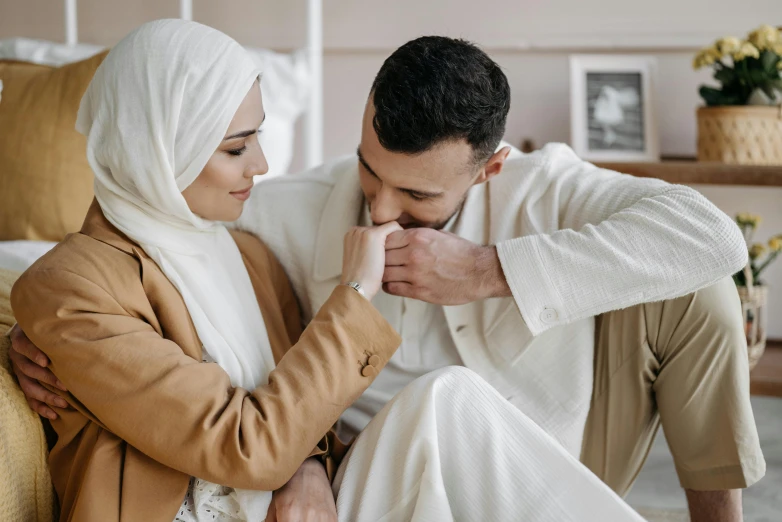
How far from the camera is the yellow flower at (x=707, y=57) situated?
2.28 metres

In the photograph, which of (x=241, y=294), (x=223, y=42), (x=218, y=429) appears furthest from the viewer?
(x=241, y=294)

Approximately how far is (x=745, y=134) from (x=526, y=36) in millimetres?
710

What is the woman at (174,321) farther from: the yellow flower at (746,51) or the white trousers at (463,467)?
the yellow flower at (746,51)

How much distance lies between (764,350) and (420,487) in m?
1.72

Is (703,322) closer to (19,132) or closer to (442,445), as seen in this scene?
(442,445)

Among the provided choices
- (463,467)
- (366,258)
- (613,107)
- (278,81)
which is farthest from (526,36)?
(463,467)

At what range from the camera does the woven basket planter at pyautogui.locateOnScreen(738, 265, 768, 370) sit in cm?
226

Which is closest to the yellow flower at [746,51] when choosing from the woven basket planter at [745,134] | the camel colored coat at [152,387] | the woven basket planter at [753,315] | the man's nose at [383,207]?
the woven basket planter at [745,134]

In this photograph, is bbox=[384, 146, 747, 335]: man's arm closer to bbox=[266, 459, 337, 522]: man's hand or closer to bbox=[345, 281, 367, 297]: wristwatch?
bbox=[345, 281, 367, 297]: wristwatch

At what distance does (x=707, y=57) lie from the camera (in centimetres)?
228

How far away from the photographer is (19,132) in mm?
1808

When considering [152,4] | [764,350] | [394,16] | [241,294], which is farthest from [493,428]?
[152,4]

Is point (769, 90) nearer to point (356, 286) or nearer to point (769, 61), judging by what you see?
point (769, 61)

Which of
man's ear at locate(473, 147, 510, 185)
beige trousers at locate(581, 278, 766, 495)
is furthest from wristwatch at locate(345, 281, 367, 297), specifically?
A: beige trousers at locate(581, 278, 766, 495)
